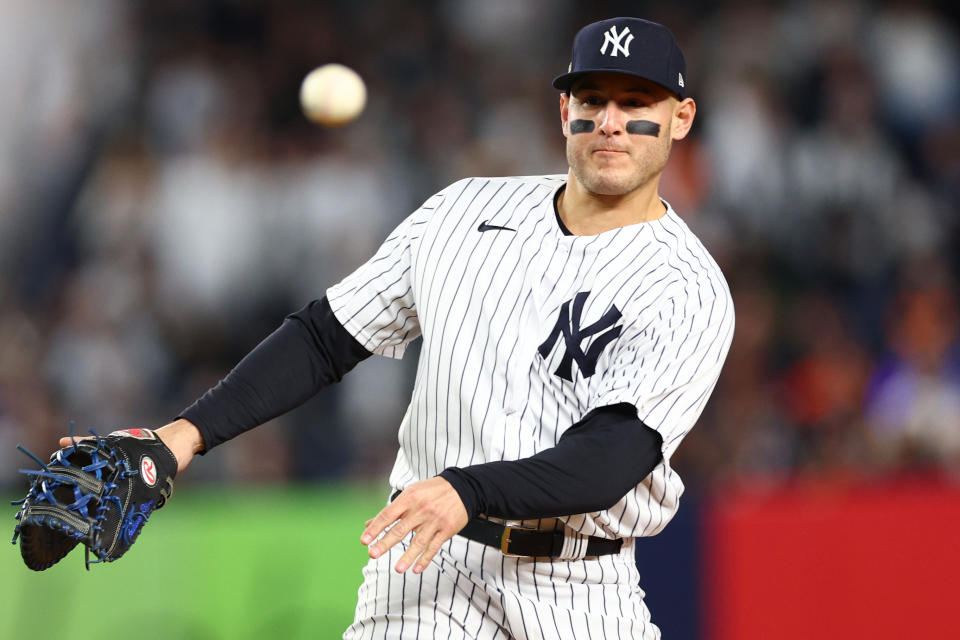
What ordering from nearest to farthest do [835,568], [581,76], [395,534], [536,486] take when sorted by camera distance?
[395,534] < [536,486] < [581,76] < [835,568]

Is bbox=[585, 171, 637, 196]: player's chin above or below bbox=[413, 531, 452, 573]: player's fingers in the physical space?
above

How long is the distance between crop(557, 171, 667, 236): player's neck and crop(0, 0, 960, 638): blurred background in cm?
241

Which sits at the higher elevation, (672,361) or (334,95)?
(334,95)

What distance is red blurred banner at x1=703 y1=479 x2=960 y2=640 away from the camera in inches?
187

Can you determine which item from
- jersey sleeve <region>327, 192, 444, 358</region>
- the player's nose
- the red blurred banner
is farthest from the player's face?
the red blurred banner

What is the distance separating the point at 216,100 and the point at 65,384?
2.13 meters

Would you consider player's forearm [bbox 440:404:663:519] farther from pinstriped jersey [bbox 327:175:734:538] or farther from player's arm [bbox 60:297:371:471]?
player's arm [bbox 60:297:371:471]

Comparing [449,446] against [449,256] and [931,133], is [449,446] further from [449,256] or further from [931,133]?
[931,133]

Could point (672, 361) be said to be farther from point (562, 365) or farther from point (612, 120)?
point (612, 120)

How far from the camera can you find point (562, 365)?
2.72 metres

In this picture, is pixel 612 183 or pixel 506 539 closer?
pixel 506 539

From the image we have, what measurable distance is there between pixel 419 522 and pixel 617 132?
1.06 m

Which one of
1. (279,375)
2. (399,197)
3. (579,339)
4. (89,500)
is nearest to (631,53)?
(579,339)

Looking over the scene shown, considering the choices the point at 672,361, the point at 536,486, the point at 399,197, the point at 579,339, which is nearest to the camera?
the point at 536,486
